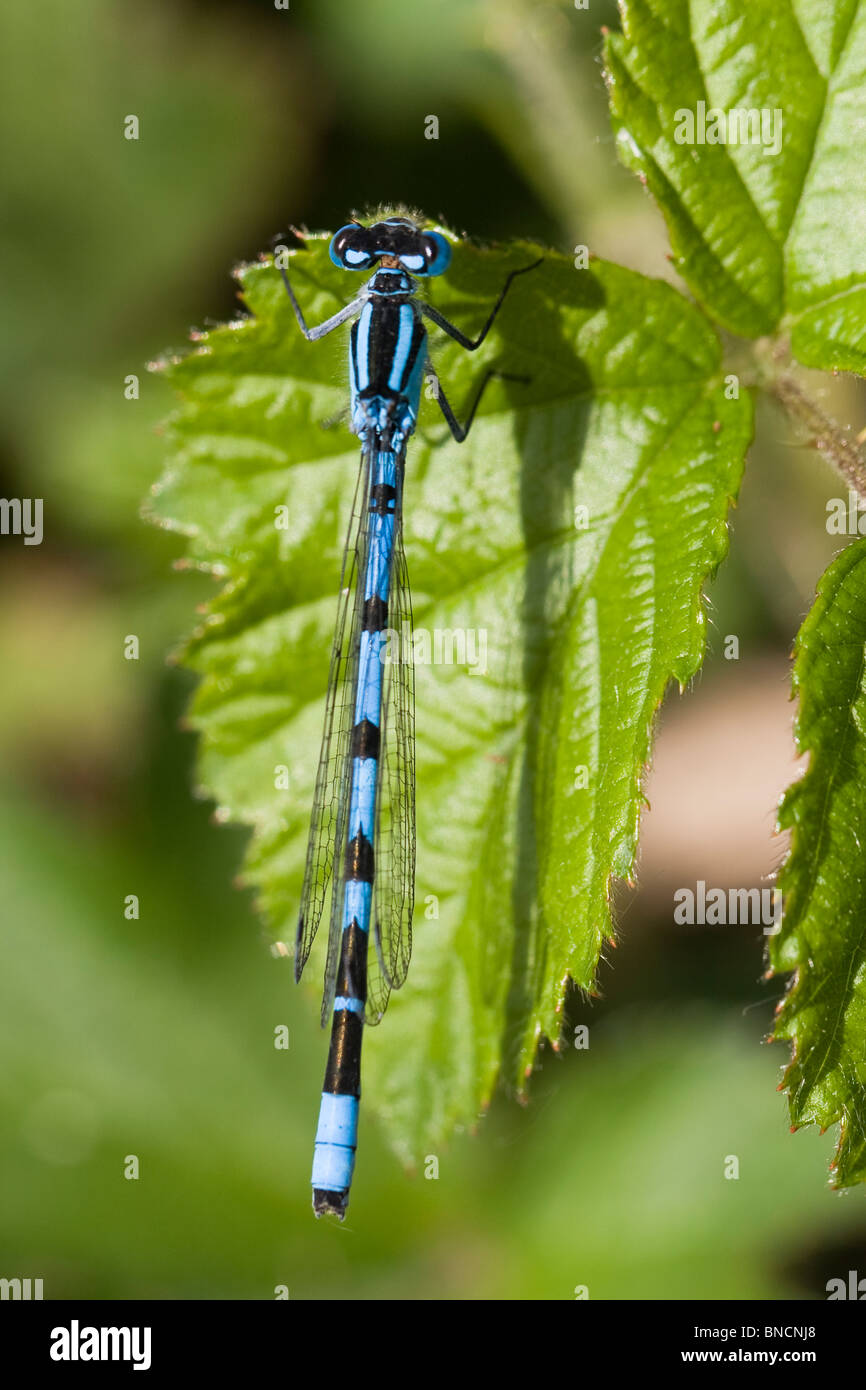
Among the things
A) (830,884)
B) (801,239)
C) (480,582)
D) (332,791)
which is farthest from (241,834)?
(801,239)

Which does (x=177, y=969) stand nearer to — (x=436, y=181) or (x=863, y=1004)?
(x=863, y=1004)

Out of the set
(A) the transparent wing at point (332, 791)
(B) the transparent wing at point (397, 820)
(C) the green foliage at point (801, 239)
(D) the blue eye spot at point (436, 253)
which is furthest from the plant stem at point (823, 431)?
(A) the transparent wing at point (332, 791)

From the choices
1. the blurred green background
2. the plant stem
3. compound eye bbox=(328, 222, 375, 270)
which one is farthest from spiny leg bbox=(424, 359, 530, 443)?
the blurred green background

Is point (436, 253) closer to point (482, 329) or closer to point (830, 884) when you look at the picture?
point (482, 329)

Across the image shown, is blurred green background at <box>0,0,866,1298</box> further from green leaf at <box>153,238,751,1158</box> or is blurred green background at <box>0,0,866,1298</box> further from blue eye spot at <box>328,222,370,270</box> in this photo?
blue eye spot at <box>328,222,370,270</box>

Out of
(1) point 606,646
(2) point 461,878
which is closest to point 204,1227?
(2) point 461,878

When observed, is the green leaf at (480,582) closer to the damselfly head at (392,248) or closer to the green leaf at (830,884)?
the damselfly head at (392,248)
